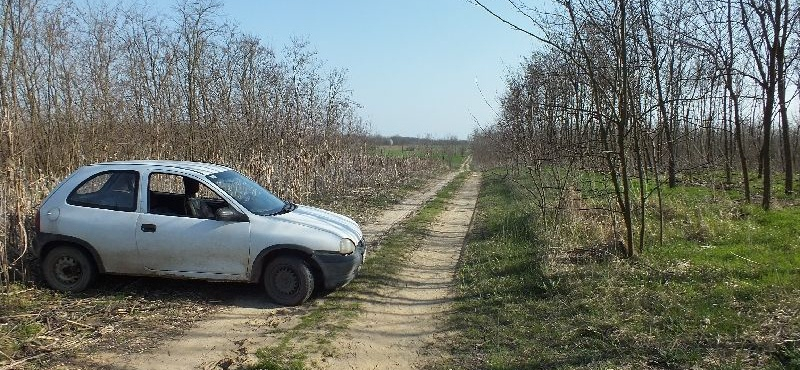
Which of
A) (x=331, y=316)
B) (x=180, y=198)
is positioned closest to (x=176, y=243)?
(x=180, y=198)

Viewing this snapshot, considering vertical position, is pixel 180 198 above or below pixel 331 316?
above

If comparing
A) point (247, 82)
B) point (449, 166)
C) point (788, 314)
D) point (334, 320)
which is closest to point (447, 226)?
point (247, 82)

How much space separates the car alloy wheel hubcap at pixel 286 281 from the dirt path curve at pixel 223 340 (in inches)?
8.6

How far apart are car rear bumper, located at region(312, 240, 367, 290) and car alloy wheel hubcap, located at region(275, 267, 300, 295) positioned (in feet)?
1.07

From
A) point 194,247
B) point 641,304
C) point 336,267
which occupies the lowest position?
point 641,304

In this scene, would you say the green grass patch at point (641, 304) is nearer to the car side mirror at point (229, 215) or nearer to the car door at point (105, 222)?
the car side mirror at point (229, 215)

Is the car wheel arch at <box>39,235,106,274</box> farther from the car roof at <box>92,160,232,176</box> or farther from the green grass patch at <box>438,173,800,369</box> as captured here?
the green grass patch at <box>438,173,800,369</box>

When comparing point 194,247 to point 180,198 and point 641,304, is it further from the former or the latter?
point 641,304

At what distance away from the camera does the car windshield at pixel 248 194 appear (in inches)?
271

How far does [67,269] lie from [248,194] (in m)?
2.22

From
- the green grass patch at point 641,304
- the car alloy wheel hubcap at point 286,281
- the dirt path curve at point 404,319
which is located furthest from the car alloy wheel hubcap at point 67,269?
the green grass patch at point 641,304

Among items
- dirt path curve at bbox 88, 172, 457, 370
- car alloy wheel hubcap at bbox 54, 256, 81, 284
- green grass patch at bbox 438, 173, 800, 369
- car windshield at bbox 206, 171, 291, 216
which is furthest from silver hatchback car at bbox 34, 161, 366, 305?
green grass patch at bbox 438, 173, 800, 369

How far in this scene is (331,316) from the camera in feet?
20.0

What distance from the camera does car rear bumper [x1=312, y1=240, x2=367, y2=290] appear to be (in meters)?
6.51
